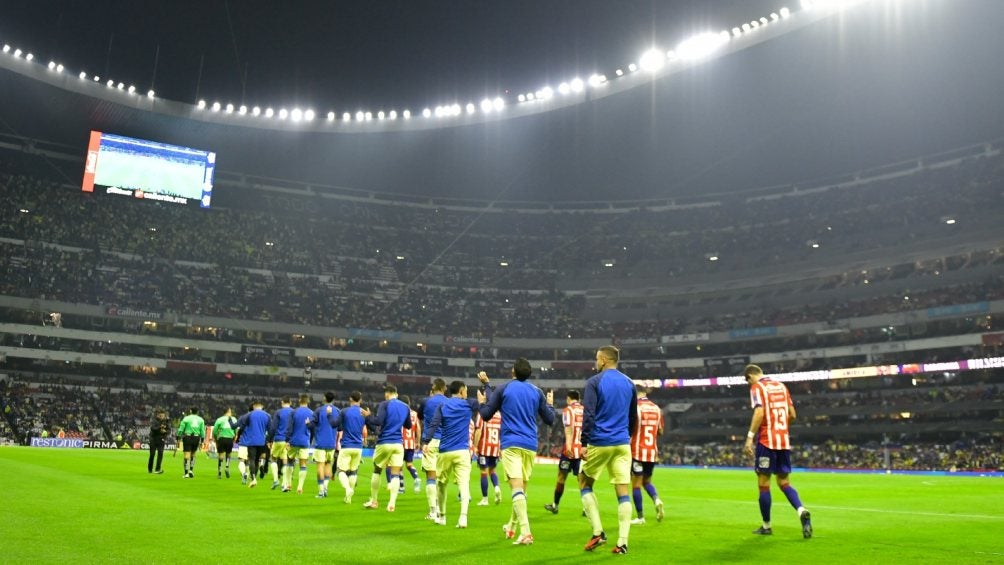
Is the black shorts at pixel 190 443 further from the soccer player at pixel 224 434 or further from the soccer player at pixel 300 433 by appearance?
the soccer player at pixel 300 433

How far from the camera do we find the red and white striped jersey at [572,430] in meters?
15.3

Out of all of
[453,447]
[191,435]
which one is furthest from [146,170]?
[453,447]

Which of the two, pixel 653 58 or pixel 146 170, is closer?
pixel 653 58

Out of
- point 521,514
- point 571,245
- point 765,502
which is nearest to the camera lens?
point 521,514

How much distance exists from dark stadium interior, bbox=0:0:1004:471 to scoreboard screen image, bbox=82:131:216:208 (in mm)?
3915

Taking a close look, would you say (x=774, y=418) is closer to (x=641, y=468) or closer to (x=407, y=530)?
(x=641, y=468)

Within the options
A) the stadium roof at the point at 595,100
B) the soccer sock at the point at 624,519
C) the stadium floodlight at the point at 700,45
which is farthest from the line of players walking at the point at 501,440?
the stadium floodlight at the point at 700,45

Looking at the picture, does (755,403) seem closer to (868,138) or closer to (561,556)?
(561,556)

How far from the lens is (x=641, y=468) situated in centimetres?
1309

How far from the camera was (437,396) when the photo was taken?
13859mm

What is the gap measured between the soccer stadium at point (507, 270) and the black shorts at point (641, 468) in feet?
0.14

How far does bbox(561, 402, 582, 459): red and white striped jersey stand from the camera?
→ 15.3 m

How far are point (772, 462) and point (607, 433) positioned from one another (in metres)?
3.37

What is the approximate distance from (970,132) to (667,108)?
29.6 meters
